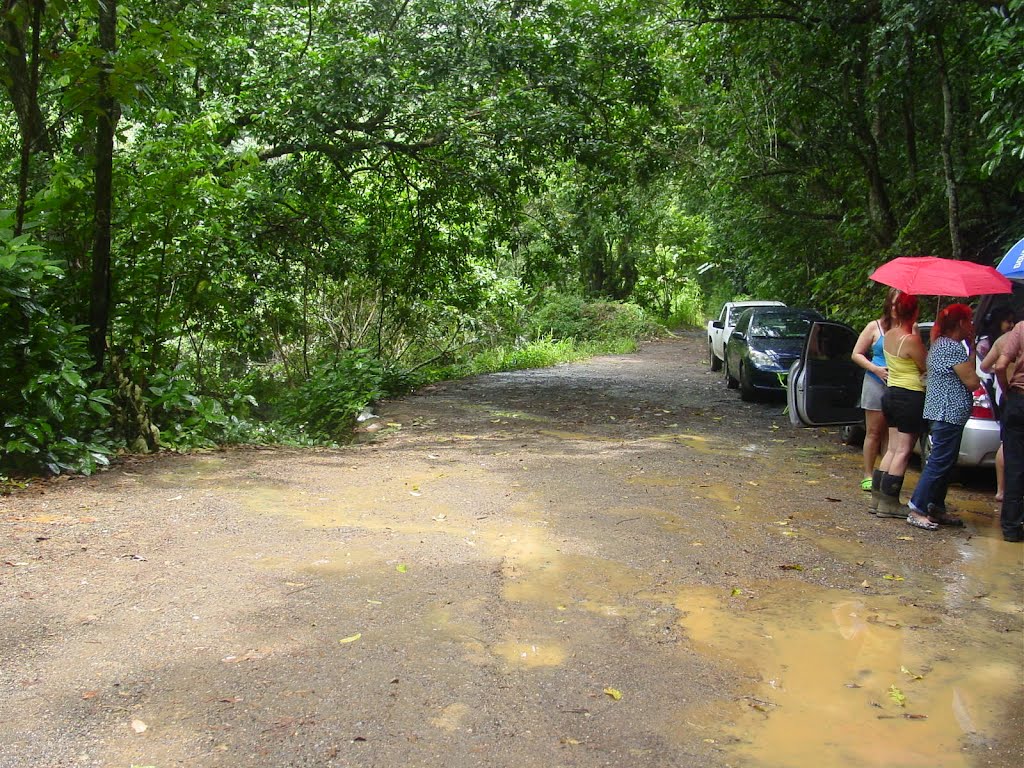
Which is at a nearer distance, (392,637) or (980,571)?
(392,637)

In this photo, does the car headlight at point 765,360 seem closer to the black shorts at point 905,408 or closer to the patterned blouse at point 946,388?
the black shorts at point 905,408

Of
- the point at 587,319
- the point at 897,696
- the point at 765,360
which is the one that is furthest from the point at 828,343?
the point at 587,319

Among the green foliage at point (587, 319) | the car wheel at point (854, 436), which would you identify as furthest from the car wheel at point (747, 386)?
the green foliage at point (587, 319)

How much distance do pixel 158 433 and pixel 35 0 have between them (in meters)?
4.21

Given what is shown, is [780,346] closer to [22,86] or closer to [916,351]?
[916,351]

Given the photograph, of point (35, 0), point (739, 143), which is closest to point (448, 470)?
point (35, 0)

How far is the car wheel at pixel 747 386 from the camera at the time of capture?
15041 mm

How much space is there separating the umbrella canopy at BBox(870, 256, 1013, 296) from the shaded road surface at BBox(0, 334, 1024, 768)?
1.86 m

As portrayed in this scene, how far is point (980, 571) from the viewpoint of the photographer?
234 inches

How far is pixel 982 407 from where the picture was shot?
8023 mm

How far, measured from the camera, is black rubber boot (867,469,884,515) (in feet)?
24.1

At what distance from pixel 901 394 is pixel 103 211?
7452mm

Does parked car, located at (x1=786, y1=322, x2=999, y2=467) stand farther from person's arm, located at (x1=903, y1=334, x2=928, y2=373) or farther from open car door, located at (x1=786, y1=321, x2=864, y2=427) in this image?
person's arm, located at (x1=903, y1=334, x2=928, y2=373)

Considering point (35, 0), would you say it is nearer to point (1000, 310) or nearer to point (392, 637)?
point (392, 637)
